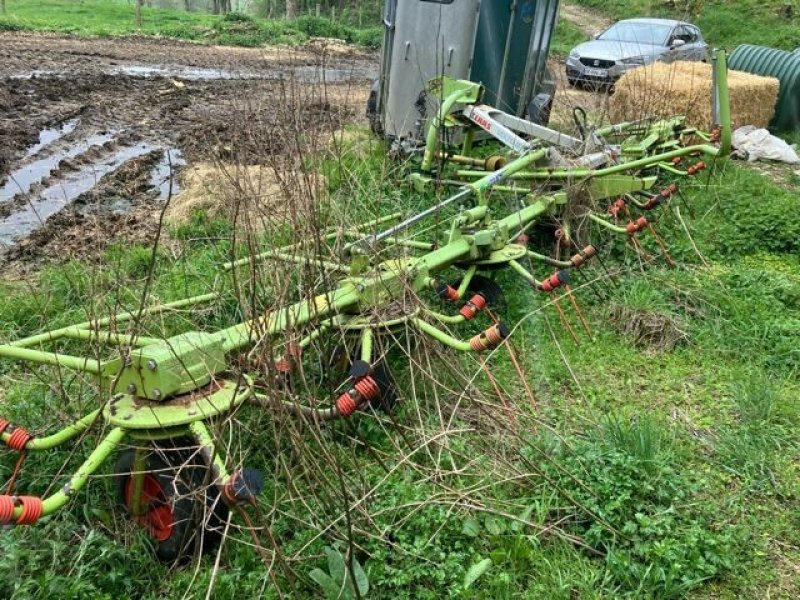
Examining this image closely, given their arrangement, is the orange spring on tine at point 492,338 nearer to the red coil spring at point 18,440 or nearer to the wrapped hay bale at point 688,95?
the red coil spring at point 18,440

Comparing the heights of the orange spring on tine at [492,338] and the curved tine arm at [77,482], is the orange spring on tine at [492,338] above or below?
above

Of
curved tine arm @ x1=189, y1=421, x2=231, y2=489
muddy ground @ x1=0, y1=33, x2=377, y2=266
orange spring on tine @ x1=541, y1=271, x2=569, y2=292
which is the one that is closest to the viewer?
curved tine arm @ x1=189, y1=421, x2=231, y2=489

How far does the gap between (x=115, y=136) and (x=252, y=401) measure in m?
→ 7.85

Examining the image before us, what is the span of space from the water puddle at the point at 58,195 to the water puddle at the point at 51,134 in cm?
94

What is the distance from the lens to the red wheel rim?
2.75 m

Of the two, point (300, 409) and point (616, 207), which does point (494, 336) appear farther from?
point (616, 207)

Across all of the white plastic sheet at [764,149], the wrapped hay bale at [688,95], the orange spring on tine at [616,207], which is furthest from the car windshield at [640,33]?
the orange spring on tine at [616,207]

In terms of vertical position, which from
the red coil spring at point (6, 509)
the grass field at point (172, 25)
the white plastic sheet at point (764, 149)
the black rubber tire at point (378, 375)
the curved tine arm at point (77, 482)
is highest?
the red coil spring at point (6, 509)

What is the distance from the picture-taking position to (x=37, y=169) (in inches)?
A: 320

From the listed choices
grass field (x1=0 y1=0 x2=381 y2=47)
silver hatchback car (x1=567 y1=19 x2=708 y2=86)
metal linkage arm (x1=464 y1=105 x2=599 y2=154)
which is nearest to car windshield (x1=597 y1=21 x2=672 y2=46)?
silver hatchback car (x1=567 y1=19 x2=708 y2=86)

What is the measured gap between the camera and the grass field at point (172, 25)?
22000 mm

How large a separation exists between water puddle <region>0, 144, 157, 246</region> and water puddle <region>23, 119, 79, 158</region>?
936 millimetres

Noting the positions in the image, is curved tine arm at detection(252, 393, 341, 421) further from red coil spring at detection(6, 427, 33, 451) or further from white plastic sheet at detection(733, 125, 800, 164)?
white plastic sheet at detection(733, 125, 800, 164)

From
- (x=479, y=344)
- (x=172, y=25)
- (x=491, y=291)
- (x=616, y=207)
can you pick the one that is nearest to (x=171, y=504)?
(x=479, y=344)
